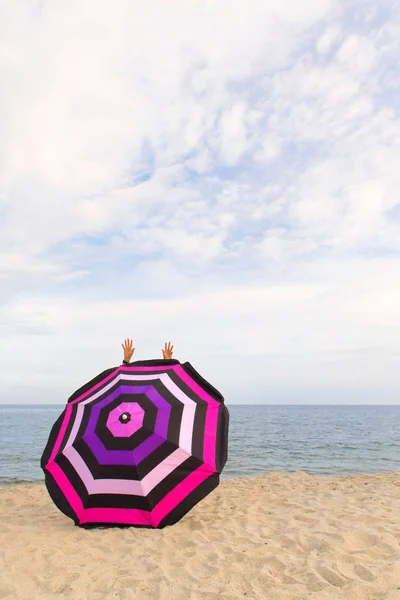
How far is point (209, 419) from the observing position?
17.8 ft

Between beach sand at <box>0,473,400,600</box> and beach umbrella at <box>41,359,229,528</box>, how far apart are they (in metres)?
0.36

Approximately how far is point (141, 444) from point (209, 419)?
892mm

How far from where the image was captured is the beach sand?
363cm

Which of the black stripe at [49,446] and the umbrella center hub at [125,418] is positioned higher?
the umbrella center hub at [125,418]

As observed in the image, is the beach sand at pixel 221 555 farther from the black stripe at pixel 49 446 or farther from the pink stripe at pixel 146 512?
the black stripe at pixel 49 446

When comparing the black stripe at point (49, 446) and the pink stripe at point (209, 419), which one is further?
the black stripe at point (49, 446)

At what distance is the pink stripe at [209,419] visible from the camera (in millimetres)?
5145

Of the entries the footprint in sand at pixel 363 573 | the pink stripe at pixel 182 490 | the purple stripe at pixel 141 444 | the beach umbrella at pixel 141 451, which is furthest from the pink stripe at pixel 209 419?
the footprint in sand at pixel 363 573

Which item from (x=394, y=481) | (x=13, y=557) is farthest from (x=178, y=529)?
(x=394, y=481)

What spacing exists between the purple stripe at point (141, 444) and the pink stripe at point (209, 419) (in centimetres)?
48

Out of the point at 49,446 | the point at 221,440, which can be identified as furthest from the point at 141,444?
the point at 49,446

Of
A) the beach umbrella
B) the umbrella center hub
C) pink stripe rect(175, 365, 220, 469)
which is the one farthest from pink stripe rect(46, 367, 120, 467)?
pink stripe rect(175, 365, 220, 469)

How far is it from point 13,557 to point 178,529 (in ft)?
6.25

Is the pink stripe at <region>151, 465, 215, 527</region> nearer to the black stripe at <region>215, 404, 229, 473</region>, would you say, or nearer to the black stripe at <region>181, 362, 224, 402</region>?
the black stripe at <region>215, 404, 229, 473</region>
